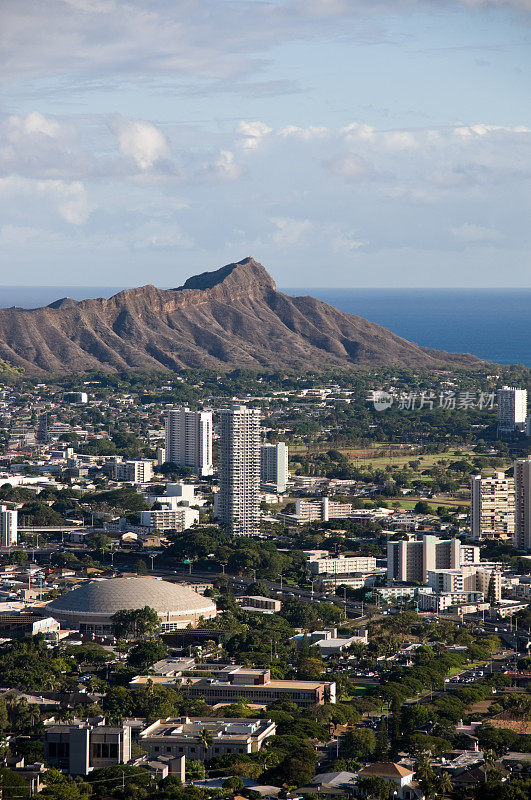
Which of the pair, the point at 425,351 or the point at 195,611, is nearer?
the point at 195,611

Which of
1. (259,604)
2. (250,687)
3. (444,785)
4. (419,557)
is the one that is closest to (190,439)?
Answer: (419,557)

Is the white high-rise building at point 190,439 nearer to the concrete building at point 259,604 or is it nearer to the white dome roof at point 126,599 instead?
the concrete building at point 259,604

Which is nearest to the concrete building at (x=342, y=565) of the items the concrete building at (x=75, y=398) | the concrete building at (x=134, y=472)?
the concrete building at (x=134, y=472)

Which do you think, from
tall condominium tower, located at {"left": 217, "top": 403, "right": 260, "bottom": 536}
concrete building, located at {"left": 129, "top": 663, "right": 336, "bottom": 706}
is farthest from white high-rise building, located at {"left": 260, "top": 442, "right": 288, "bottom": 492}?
concrete building, located at {"left": 129, "top": 663, "right": 336, "bottom": 706}

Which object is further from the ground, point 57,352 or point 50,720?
point 57,352

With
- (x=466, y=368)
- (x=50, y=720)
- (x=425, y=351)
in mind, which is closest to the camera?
(x=50, y=720)

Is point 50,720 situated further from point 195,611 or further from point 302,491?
point 302,491

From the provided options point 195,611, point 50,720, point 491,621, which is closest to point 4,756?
point 50,720
